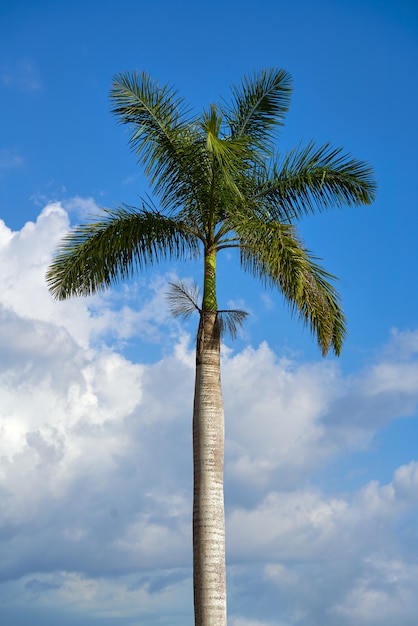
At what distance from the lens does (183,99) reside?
18.7 meters

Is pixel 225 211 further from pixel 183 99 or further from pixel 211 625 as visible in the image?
pixel 211 625

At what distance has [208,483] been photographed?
1633 cm

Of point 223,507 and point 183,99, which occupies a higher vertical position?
point 183,99

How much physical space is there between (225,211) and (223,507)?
6417 mm

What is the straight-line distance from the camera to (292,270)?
17547 millimetres

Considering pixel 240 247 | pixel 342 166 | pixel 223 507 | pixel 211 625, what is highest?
pixel 342 166

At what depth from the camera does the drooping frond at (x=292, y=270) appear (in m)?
17.5

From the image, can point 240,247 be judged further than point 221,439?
Yes

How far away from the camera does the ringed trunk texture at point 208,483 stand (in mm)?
15703

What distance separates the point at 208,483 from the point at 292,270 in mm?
4735

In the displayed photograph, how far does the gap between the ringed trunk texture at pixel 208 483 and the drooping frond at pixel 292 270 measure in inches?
66.7

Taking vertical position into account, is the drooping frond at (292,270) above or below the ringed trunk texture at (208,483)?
above

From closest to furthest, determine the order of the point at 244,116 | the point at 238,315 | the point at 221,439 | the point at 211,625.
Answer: the point at 211,625
the point at 221,439
the point at 238,315
the point at 244,116

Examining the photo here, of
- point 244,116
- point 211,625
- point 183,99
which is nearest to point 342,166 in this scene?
point 244,116
